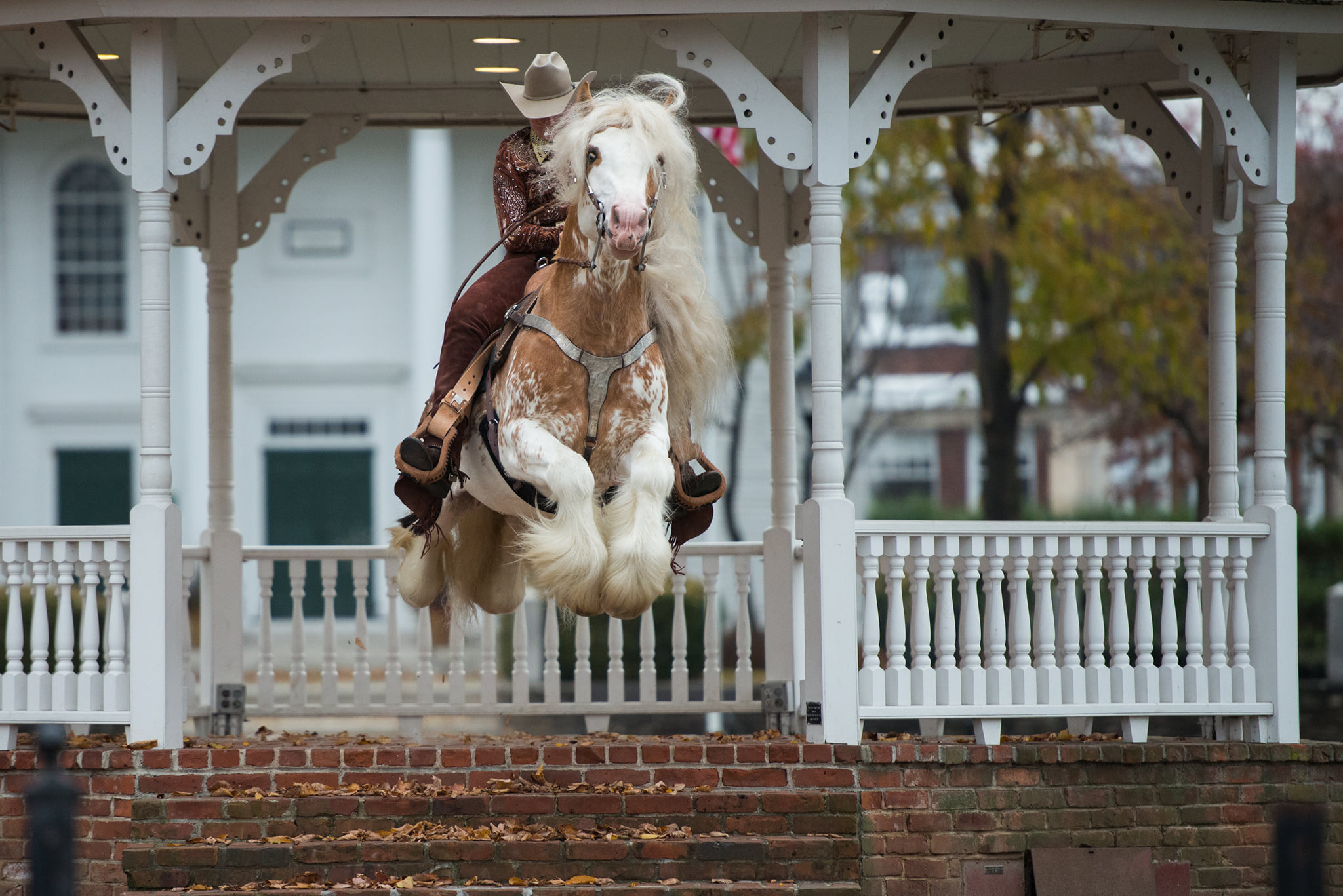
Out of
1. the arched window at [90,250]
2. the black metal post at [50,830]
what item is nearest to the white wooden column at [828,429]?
the black metal post at [50,830]

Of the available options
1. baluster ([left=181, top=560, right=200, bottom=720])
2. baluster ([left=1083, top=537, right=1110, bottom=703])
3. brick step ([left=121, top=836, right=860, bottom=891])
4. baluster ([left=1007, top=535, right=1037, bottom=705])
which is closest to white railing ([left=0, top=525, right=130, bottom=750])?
baluster ([left=181, top=560, right=200, bottom=720])

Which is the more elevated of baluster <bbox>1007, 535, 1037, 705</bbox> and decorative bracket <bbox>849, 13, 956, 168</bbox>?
decorative bracket <bbox>849, 13, 956, 168</bbox>

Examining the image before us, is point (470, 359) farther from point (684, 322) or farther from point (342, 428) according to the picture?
point (342, 428)

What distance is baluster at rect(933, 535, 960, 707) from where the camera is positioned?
636 cm

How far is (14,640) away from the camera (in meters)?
6.36

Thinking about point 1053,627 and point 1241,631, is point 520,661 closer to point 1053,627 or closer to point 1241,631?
point 1053,627

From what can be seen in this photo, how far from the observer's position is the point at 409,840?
579cm

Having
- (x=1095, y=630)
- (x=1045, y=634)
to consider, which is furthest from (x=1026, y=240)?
(x=1045, y=634)

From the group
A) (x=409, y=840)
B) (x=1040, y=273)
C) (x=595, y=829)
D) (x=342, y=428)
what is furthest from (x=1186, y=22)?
(x=342, y=428)

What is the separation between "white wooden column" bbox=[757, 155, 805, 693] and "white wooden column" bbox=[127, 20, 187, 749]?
9.91ft

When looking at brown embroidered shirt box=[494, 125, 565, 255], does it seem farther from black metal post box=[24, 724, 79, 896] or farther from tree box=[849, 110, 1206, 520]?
tree box=[849, 110, 1206, 520]

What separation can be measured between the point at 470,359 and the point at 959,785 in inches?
106

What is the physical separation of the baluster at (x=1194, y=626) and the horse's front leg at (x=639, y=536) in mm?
2746

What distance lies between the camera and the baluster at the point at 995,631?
6395 mm
